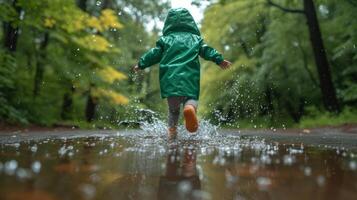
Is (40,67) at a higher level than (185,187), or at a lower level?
higher

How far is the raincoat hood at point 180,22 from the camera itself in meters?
6.23

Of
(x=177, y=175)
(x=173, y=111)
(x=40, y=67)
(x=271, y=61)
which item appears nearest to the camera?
Answer: (x=177, y=175)

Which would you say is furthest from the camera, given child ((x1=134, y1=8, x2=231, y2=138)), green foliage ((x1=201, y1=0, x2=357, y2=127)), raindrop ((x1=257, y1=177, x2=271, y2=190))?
green foliage ((x1=201, y1=0, x2=357, y2=127))

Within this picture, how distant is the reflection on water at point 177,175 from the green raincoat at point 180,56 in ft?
7.31

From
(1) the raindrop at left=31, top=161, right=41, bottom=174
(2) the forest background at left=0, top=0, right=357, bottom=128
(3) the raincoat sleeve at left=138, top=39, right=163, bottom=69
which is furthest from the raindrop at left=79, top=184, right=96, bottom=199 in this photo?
(2) the forest background at left=0, top=0, right=357, bottom=128

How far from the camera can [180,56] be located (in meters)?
5.96

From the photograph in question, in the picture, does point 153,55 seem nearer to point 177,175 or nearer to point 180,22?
point 180,22

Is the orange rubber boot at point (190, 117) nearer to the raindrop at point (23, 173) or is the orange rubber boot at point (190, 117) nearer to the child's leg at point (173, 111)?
the child's leg at point (173, 111)

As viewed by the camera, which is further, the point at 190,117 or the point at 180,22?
the point at 180,22

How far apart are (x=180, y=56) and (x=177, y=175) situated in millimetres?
3595

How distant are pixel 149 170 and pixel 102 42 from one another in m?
9.53

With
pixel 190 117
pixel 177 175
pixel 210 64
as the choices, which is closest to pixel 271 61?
pixel 210 64

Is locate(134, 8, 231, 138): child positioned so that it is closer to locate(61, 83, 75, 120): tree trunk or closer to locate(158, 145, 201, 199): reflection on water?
locate(158, 145, 201, 199): reflection on water

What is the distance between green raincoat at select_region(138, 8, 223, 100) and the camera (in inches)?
228
